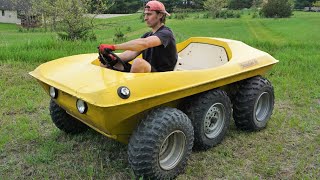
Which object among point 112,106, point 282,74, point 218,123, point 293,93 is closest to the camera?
point 112,106

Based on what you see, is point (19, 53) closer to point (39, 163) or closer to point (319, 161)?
point (39, 163)

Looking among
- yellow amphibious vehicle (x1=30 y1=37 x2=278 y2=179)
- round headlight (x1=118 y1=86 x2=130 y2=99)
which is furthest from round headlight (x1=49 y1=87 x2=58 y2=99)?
round headlight (x1=118 y1=86 x2=130 y2=99)

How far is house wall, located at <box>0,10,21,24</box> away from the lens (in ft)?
161

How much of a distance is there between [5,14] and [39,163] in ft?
165

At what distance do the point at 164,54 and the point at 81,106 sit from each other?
1239 millimetres

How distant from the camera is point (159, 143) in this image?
3.39 meters

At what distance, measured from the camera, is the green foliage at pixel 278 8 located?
41.2 metres

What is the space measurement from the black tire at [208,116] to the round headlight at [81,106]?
1.21 metres

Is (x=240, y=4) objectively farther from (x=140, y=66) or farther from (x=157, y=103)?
(x=157, y=103)

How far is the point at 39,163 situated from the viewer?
394 cm

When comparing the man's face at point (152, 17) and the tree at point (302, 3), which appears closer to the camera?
the man's face at point (152, 17)

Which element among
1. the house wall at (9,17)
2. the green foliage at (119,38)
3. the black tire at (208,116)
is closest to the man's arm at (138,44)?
the black tire at (208,116)

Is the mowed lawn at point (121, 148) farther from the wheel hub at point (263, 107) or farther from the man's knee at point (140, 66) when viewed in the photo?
the man's knee at point (140, 66)

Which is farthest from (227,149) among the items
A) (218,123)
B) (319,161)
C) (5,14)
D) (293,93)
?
(5,14)
